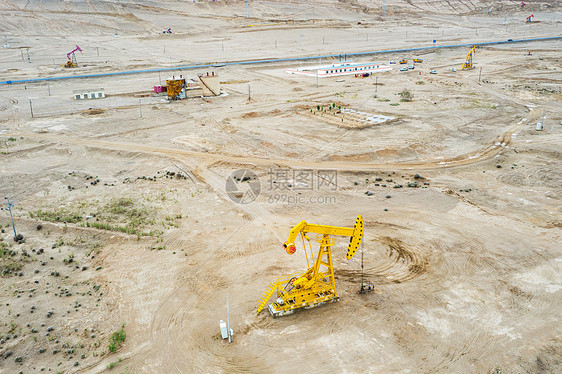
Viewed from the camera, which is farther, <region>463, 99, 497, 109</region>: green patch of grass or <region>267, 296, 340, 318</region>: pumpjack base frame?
<region>463, 99, 497, 109</region>: green patch of grass

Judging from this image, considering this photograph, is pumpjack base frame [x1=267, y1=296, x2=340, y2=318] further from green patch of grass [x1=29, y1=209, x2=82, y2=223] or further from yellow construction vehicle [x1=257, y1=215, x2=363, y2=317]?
green patch of grass [x1=29, y1=209, x2=82, y2=223]

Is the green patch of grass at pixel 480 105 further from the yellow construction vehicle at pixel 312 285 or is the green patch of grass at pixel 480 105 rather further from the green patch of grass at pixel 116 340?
the green patch of grass at pixel 116 340

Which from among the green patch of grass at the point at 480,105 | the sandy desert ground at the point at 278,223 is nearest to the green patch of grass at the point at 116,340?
the sandy desert ground at the point at 278,223

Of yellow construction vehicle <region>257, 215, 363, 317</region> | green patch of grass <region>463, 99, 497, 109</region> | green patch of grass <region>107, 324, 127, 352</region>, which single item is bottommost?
green patch of grass <region>107, 324, 127, 352</region>

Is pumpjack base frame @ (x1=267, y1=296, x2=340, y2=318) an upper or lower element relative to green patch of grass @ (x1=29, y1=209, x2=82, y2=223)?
lower

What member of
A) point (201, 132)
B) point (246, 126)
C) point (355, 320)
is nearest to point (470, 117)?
point (246, 126)

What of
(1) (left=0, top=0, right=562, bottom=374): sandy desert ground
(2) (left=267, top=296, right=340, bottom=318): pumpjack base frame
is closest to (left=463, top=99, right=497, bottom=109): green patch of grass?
(1) (left=0, top=0, right=562, bottom=374): sandy desert ground
